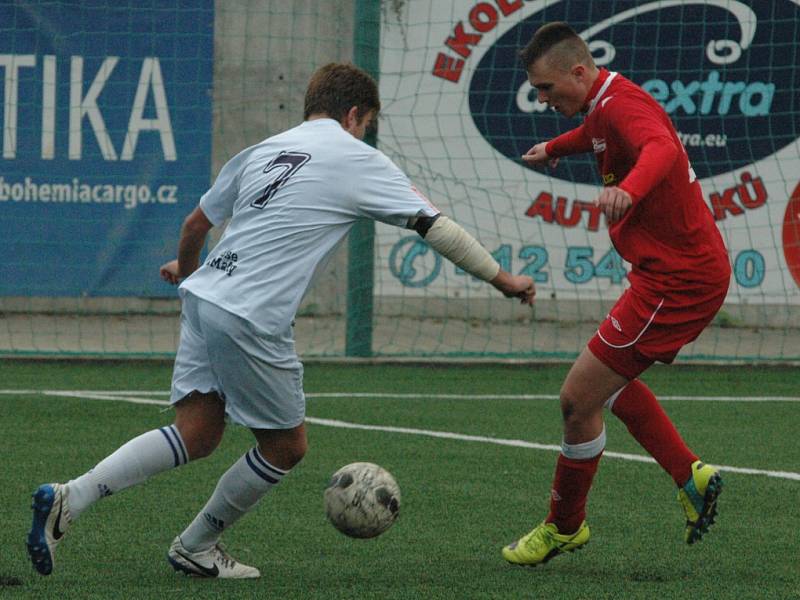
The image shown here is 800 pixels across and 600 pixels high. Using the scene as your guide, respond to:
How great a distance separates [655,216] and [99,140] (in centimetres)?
739

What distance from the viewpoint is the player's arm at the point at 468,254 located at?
4289 millimetres

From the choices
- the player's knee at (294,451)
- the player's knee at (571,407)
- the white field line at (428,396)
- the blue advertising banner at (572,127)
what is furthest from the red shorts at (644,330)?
the blue advertising banner at (572,127)

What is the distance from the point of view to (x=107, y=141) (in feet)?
37.3

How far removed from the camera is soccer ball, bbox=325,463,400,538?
4.46m

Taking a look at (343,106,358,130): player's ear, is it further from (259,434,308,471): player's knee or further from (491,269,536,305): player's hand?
(259,434,308,471): player's knee

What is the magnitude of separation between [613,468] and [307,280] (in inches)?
103

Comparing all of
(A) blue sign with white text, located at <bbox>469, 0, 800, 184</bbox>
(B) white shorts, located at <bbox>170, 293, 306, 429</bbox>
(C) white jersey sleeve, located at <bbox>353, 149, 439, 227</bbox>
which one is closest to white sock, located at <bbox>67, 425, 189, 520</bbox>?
(B) white shorts, located at <bbox>170, 293, 306, 429</bbox>

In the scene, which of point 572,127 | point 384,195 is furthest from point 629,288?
point 572,127

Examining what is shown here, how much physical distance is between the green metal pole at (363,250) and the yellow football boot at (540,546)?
544 centimetres

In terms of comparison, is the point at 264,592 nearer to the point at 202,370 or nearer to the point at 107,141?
the point at 202,370

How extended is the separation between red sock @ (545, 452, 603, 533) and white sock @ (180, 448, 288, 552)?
0.96 metres

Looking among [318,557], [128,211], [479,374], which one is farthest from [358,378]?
[318,557]

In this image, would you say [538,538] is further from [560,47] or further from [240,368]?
[560,47]

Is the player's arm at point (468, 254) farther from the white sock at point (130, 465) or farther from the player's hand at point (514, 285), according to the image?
the white sock at point (130, 465)
